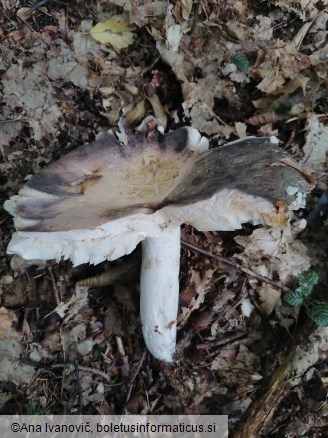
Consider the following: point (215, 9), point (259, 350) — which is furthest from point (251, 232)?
point (215, 9)

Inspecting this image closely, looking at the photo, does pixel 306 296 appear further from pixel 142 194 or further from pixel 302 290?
pixel 142 194

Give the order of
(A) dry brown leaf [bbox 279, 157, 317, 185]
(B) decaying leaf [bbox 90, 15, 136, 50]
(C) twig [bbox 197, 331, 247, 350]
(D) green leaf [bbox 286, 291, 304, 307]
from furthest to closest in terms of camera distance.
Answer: (B) decaying leaf [bbox 90, 15, 136, 50] → (C) twig [bbox 197, 331, 247, 350] → (D) green leaf [bbox 286, 291, 304, 307] → (A) dry brown leaf [bbox 279, 157, 317, 185]

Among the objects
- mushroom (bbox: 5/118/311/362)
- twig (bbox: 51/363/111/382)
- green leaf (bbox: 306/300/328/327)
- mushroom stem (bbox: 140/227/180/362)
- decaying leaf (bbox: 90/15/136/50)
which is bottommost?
twig (bbox: 51/363/111/382)

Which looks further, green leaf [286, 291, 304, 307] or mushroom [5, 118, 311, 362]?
green leaf [286, 291, 304, 307]

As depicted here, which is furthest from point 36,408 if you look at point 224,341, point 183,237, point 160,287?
point 183,237

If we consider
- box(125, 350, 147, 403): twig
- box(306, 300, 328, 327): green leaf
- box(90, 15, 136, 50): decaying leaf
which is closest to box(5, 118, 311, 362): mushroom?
box(125, 350, 147, 403): twig

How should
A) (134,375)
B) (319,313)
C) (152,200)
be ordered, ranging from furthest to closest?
(134,375)
(319,313)
(152,200)

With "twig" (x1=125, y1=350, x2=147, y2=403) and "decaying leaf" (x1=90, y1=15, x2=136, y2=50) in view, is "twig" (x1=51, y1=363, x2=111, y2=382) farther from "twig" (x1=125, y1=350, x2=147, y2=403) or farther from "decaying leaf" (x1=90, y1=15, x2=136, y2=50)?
"decaying leaf" (x1=90, y1=15, x2=136, y2=50)
